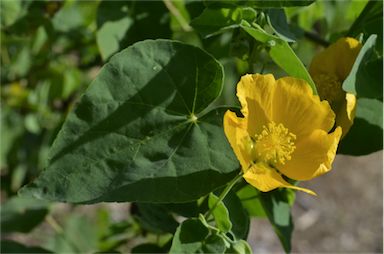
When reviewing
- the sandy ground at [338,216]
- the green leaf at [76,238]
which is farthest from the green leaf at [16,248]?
the sandy ground at [338,216]

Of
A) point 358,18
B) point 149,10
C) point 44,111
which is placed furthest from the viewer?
point 44,111

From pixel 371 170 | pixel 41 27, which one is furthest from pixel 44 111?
pixel 371 170

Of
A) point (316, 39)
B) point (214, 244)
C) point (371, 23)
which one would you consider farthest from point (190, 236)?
point (316, 39)

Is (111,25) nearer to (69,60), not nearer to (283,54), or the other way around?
(283,54)

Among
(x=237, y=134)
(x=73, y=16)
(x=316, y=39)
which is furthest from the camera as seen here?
(x=73, y=16)

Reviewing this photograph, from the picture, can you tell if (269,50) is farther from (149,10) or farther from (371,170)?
(371,170)
